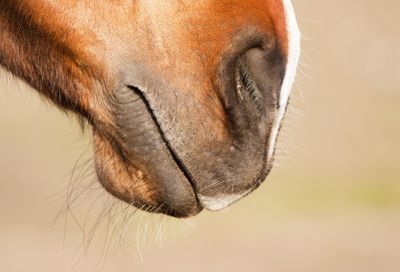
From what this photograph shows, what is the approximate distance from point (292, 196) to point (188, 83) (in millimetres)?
5179

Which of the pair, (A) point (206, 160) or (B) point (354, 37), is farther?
(B) point (354, 37)

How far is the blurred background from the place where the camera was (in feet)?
19.4

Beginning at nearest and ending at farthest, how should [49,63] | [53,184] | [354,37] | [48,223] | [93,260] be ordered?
[49,63], [93,260], [48,223], [53,184], [354,37]

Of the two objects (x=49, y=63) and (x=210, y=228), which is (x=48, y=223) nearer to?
(x=210, y=228)

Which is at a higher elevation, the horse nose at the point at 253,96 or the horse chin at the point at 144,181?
the horse nose at the point at 253,96

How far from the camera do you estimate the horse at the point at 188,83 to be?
214 centimetres

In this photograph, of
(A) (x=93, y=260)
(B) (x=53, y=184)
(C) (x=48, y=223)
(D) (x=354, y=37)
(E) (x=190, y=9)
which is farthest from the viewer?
(D) (x=354, y=37)

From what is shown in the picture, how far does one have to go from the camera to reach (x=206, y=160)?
86.4 inches

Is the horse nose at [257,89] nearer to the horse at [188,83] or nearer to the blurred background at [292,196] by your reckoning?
the horse at [188,83]

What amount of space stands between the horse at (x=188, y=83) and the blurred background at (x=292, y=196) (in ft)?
7.88

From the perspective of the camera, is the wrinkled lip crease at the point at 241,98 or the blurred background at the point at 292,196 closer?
the wrinkled lip crease at the point at 241,98

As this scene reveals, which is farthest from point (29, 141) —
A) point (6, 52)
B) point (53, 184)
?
point (6, 52)

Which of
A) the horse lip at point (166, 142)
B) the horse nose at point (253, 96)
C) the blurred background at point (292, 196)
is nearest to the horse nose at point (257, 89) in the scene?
the horse nose at point (253, 96)

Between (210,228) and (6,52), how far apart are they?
4334mm
